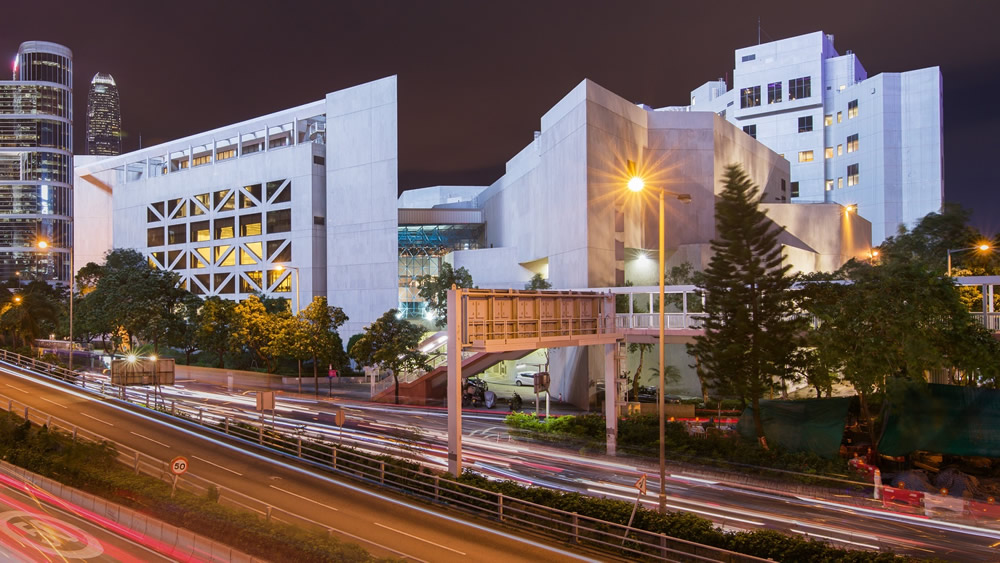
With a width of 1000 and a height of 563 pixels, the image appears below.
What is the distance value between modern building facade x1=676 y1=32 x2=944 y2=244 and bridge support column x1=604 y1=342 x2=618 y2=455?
65.9 metres

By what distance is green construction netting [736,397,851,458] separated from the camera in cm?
2375

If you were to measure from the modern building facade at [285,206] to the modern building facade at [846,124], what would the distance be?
167 feet

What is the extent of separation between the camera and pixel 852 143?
83375mm

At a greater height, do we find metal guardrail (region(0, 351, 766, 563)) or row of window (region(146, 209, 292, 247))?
row of window (region(146, 209, 292, 247))

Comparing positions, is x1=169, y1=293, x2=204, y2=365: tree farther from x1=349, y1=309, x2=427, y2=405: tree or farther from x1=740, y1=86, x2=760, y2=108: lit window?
x1=740, y1=86, x2=760, y2=108: lit window

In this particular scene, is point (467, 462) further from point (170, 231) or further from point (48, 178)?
point (48, 178)

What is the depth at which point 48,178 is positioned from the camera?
11081 cm

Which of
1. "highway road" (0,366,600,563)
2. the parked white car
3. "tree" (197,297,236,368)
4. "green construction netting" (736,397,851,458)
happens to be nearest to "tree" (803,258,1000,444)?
"green construction netting" (736,397,851,458)

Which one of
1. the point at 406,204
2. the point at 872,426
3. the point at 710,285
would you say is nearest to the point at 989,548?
the point at 872,426

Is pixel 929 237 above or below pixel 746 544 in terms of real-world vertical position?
above

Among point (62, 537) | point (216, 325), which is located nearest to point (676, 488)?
point (62, 537)

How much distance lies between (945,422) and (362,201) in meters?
47.3

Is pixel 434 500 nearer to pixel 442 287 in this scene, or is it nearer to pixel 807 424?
pixel 807 424

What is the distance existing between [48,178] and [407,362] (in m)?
104
